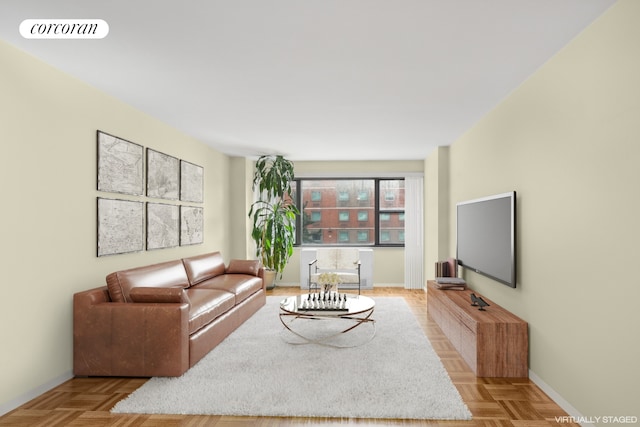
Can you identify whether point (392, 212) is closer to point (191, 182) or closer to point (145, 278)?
point (191, 182)

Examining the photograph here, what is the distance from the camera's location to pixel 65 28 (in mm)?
2539

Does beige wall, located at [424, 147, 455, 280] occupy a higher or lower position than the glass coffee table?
higher

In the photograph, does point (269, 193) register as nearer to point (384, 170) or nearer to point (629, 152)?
point (384, 170)

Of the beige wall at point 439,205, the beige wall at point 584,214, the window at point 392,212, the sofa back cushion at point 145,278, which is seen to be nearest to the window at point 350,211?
the window at point 392,212

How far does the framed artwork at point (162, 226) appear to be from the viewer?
4.65 metres

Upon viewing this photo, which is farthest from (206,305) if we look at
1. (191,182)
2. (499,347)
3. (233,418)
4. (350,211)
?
(350,211)

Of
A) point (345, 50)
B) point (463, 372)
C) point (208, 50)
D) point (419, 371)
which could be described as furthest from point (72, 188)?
point (463, 372)

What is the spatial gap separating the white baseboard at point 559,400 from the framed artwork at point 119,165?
409 centimetres

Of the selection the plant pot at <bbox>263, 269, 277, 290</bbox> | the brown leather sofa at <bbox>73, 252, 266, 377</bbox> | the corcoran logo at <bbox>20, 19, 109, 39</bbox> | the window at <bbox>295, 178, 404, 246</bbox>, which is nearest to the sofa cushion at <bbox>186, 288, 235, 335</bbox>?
the brown leather sofa at <bbox>73, 252, 266, 377</bbox>

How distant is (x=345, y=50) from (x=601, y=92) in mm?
1636

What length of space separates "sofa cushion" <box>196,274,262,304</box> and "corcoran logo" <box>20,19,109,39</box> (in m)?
3.01

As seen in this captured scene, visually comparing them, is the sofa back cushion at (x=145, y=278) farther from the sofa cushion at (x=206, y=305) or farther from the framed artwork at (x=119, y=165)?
the framed artwork at (x=119, y=165)

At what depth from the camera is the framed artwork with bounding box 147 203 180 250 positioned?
4.65 metres

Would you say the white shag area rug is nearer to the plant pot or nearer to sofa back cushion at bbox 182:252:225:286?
sofa back cushion at bbox 182:252:225:286
